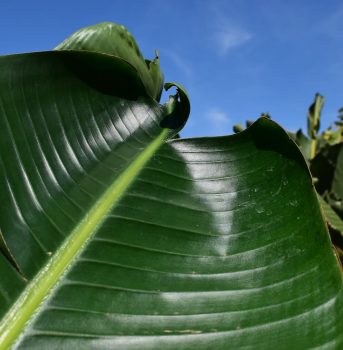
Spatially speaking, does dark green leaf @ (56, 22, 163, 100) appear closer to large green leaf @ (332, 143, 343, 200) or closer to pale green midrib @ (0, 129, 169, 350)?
pale green midrib @ (0, 129, 169, 350)

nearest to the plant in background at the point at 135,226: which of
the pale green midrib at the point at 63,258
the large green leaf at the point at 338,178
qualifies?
the pale green midrib at the point at 63,258

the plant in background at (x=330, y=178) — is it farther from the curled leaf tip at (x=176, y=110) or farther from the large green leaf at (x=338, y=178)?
the curled leaf tip at (x=176, y=110)

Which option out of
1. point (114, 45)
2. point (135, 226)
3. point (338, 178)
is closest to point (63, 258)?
point (135, 226)

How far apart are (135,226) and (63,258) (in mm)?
142

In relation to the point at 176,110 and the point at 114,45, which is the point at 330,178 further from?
the point at 114,45

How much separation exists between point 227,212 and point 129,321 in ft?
0.92

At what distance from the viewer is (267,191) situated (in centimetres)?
101

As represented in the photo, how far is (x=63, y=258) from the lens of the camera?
2.97 feet

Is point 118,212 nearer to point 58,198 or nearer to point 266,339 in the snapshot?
point 58,198

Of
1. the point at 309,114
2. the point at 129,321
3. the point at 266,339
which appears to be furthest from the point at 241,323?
the point at 309,114

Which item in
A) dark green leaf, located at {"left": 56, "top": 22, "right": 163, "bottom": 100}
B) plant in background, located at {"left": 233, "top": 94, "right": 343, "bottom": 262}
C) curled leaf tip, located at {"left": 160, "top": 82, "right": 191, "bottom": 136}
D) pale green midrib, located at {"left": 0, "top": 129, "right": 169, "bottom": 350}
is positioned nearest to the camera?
pale green midrib, located at {"left": 0, "top": 129, "right": 169, "bottom": 350}

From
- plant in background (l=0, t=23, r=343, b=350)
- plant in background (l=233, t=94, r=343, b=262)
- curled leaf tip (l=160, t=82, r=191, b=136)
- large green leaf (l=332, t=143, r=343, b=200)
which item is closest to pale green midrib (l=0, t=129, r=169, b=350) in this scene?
plant in background (l=0, t=23, r=343, b=350)

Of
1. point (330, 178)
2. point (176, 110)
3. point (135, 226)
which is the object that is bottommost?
point (135, 226)

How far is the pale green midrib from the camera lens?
804mm
